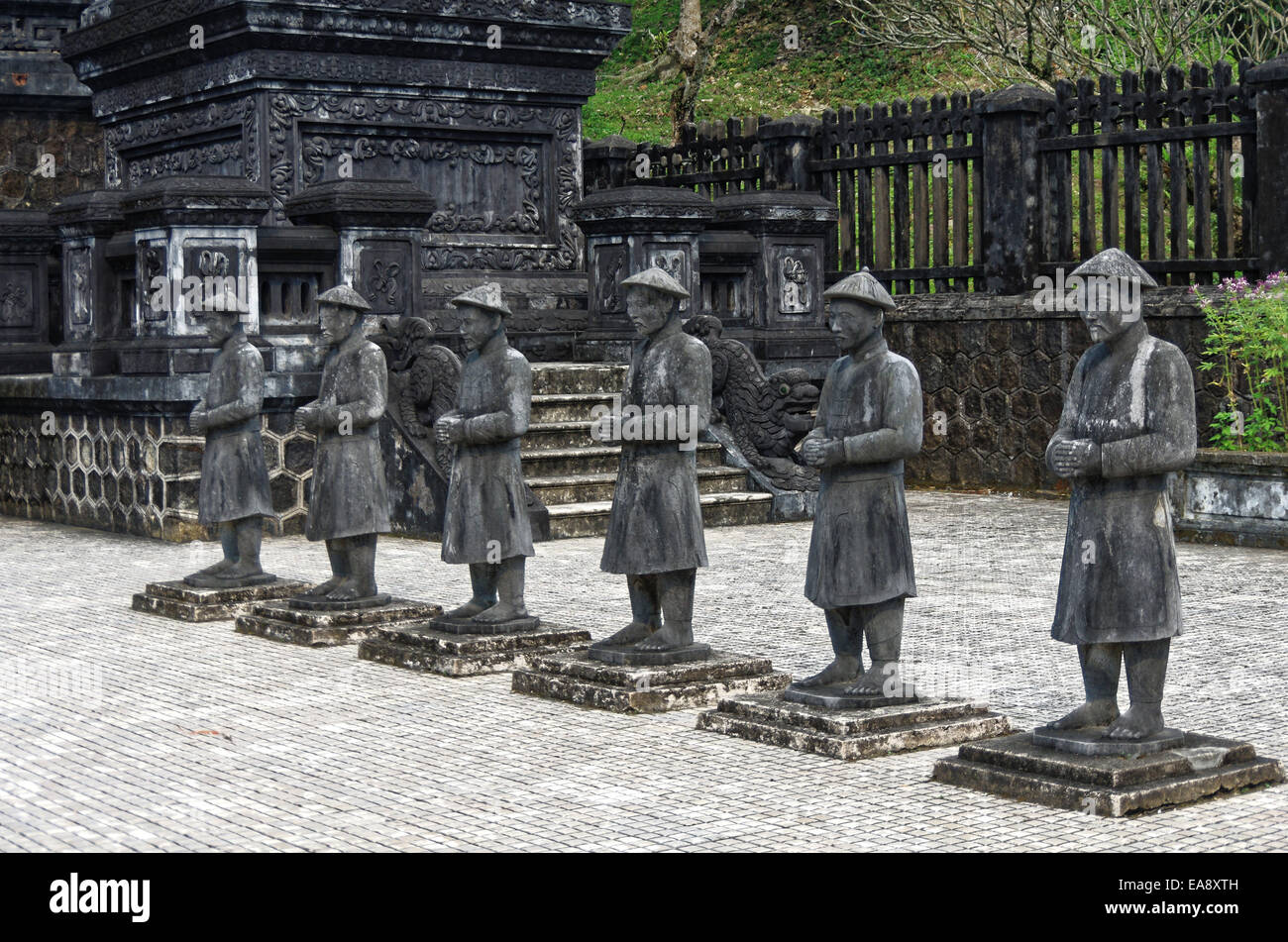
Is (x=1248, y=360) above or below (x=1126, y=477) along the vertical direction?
above

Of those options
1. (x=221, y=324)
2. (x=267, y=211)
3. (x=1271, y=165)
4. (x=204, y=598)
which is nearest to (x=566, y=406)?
(x=267, y=211)

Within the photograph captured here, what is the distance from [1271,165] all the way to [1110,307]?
29.2 feet

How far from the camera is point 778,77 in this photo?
36.9 meters

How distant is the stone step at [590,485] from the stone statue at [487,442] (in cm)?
499

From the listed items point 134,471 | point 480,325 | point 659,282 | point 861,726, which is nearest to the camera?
point 861,726

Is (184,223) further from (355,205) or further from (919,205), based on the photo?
(919,205)

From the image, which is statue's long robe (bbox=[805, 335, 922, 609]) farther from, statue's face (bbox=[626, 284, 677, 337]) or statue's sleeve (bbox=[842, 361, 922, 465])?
statue's face (bbox=[626, 284, 677, 337])

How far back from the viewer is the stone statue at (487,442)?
8.95 metres

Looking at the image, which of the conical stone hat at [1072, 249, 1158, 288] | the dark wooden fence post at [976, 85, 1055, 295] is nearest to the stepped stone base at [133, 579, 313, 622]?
the conical stone hat at [1072, 249, 1158, 288]

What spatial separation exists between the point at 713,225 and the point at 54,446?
6270 millimetres

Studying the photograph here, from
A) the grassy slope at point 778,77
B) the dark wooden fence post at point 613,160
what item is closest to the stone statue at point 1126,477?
the dark wooden fence post at point 613,160

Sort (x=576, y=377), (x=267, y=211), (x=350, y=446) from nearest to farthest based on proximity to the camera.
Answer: (x=350, y=446), (x=267, y=211), (x=576, y=377)

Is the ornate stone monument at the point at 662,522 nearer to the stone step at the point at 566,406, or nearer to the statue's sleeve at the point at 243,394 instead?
the statue's sleeve at the point at 243,394

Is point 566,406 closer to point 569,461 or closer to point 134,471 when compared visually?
point 569,461
